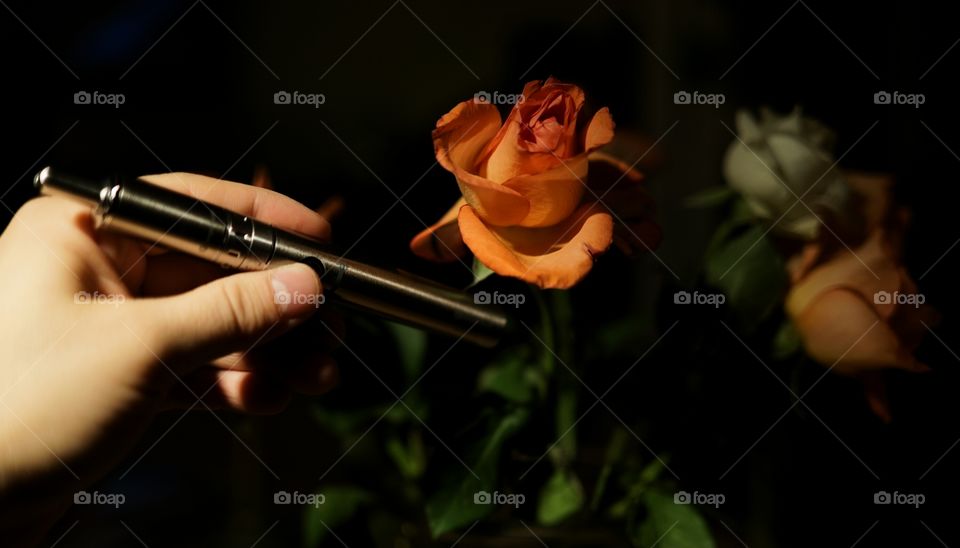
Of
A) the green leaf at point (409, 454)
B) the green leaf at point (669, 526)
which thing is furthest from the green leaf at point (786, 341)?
the green leaf at point (409, 454)

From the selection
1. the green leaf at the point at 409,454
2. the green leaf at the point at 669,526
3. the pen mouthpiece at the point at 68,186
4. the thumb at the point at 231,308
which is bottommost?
the green leaf at the point at 669,526

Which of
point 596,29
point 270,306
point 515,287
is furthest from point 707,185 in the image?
point 270,306

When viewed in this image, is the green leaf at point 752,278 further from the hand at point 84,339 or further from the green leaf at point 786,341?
the hand at point 84,339

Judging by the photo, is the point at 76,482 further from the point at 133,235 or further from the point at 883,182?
the point at 883,182

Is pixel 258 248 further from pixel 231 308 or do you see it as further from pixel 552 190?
pixel 552 190

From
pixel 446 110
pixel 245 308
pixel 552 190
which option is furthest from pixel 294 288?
pixel 446 110

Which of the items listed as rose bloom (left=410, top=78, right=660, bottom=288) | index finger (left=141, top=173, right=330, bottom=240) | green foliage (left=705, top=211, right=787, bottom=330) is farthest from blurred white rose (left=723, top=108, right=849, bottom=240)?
index finger (left=141, top=173, right=330, bottom=240)
